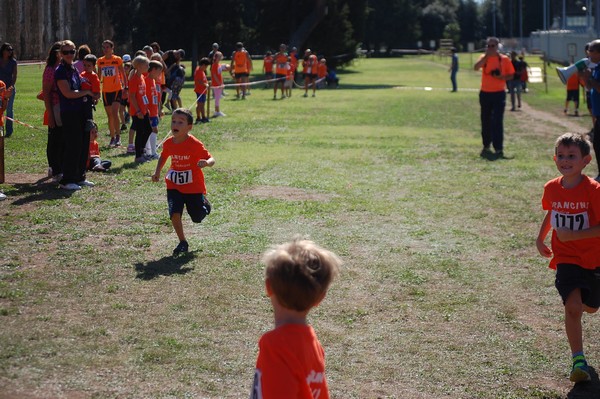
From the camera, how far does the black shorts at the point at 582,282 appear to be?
6.23m

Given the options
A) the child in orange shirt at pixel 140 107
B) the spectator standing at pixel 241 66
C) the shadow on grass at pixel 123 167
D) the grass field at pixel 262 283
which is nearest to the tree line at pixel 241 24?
the spectator standing at pixel 241 66

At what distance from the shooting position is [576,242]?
6.32 metres

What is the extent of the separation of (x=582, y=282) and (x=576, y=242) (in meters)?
0.29

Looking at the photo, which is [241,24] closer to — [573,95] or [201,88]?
[573,95]

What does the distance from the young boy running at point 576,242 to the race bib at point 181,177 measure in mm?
4561

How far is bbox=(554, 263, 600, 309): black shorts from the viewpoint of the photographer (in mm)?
6230

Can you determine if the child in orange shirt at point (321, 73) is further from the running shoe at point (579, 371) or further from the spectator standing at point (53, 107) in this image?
the running shoe at point (579, 371)

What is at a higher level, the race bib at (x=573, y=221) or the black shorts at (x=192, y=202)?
the race bib at (x=573, y=221)

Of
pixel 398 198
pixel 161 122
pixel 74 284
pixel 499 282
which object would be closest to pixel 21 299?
pixel 74 284

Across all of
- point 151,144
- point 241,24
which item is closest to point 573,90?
point 151,144

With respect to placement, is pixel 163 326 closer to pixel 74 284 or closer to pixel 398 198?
pixel 74 284

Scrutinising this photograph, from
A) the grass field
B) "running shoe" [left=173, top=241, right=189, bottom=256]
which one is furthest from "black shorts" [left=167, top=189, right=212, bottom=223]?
the grass field

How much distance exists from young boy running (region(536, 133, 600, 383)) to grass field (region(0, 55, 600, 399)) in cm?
45

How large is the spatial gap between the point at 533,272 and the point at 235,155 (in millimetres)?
10057
